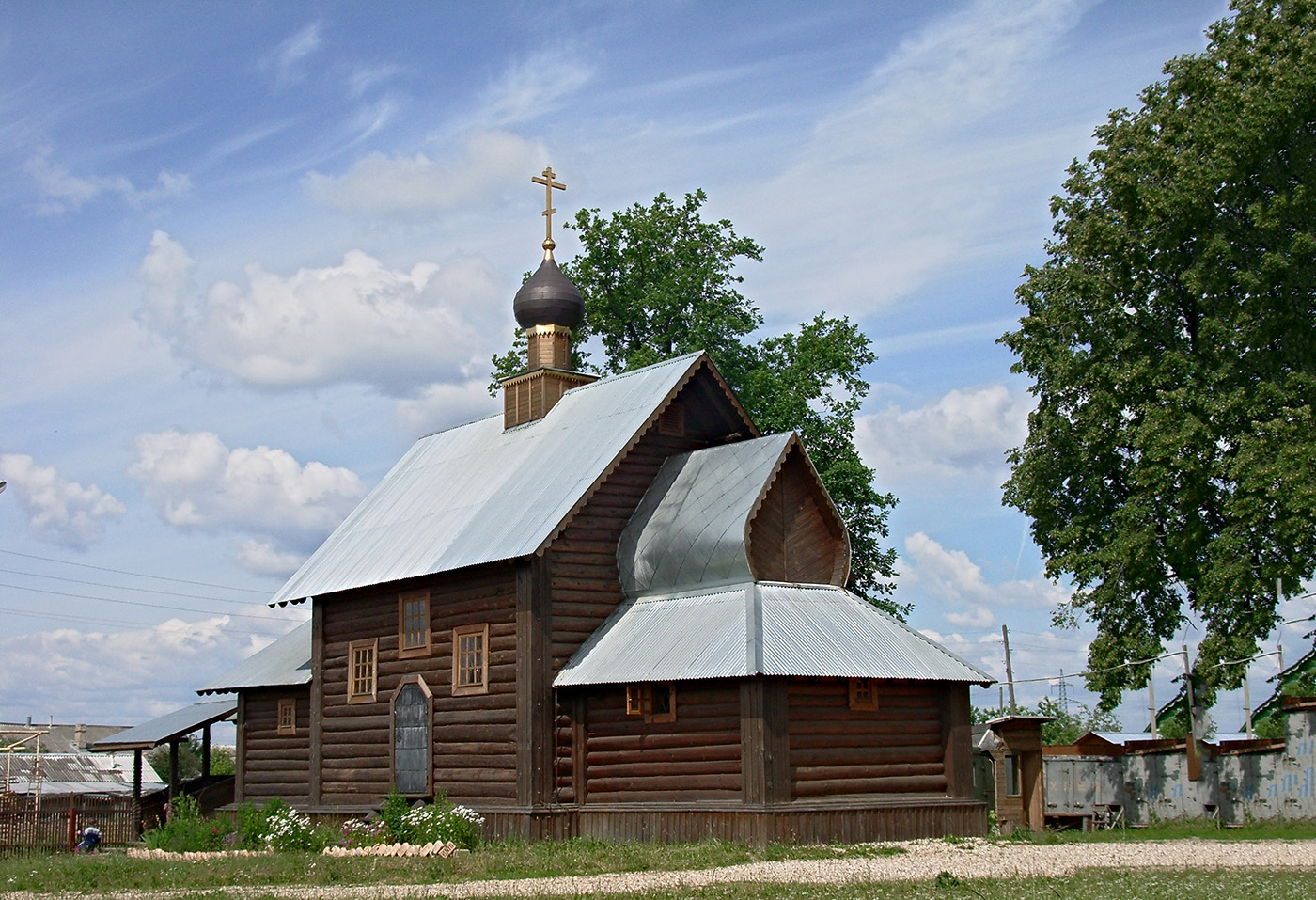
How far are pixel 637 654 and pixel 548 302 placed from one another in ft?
35.7

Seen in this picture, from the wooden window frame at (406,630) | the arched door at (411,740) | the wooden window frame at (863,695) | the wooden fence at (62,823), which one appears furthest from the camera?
the wooden fence at (62,823)

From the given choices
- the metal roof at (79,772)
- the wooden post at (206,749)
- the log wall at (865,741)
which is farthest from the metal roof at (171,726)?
the metal roof at (79,772)

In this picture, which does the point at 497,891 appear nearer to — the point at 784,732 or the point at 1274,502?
the point at 784,732

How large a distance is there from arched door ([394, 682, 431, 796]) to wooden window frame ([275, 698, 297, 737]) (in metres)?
6.01

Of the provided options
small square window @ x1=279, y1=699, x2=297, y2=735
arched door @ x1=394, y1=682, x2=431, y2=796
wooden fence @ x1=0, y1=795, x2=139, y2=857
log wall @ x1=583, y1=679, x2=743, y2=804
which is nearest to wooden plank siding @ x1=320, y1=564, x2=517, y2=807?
arched door @ x1=394, y1=682, x2=431, y2=796

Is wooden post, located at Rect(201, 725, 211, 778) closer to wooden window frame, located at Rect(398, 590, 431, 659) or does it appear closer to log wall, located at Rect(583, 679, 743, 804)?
wooden window frame, located at Rect(398, 590, 431, 659)

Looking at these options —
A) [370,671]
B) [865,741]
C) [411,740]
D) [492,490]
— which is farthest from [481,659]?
[865,741]

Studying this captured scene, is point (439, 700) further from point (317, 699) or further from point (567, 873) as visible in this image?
point (567, 873)

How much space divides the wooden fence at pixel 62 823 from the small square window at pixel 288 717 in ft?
13.0

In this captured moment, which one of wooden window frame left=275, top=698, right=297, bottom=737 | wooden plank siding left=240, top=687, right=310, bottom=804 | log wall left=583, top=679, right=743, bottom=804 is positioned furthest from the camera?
wooden window frame left=275, top=698, right=297, bottom=737

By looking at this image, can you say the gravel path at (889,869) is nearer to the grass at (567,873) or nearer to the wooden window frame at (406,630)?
the grass at (567,873)

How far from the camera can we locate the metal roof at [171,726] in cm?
3784

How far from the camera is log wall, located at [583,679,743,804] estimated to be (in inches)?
922

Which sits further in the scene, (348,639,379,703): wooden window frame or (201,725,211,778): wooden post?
(201,725,211,778): wooden post
